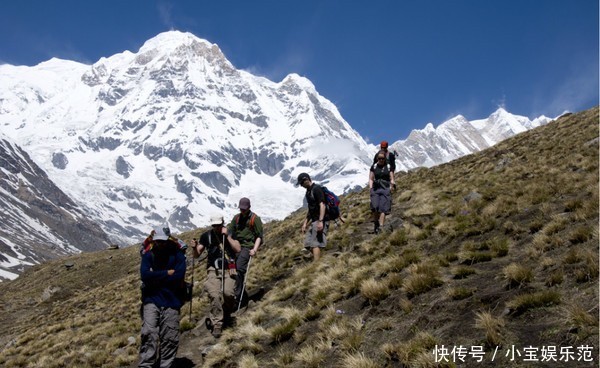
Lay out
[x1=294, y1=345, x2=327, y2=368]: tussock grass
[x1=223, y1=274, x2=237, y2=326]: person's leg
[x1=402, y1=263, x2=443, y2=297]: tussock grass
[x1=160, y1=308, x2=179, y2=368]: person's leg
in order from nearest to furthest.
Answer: [x1=294, y1=345, x2=327, y2=368]: tussock grass → [x1=402, y1=263, x2=443, y2=297]: tussock grass → [x1=160, y1=308, x2=179, y2=368]: person's leg → [x1=223, y1=274, x2=237, y2=326]: person's leg

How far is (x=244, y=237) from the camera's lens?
12078 mm

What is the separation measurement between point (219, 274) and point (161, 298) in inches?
106

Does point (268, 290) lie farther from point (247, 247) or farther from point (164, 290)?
point (164, 290)

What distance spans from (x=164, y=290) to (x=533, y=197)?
9.57 m

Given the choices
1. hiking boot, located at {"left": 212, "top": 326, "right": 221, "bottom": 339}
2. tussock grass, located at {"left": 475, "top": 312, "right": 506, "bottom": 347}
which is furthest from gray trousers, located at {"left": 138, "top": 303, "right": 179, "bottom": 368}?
tussock grass, located at {"left": 475, "top": 312, "right": 506, "bottom": 347}

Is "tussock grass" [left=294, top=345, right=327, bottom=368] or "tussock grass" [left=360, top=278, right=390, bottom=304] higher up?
"tussock grass" [left=360, top=278, right=390, bottom=304]

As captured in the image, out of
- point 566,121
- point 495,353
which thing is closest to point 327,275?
point 495,353

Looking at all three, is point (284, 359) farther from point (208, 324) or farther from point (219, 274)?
point (219, 274)

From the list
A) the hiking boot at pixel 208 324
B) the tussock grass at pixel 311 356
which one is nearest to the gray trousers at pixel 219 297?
the hiking boot at pixel 208 324

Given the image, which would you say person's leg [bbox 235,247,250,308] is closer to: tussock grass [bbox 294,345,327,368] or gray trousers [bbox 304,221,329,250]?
gray trousers [bbox 304,221,329,250]

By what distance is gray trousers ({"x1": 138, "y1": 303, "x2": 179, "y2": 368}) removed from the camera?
27.3 ft

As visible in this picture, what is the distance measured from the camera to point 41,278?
42.3m

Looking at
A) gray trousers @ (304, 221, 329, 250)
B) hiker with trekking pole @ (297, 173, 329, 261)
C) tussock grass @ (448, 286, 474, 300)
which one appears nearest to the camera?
tussock grass @ (448, 286, 474, 300)

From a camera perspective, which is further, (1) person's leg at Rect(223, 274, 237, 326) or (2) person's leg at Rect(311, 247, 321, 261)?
(2) person's leg at Rect(311, 247, 321, 261)
